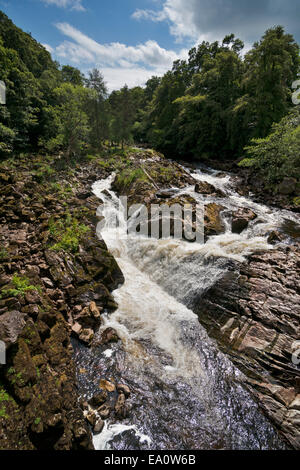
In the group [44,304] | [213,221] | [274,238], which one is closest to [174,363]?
[44,304]

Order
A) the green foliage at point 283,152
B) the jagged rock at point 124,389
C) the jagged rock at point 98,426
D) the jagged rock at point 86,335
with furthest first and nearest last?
the green foliage at point 283,152 < the jagged rock at point 86,335 < the jagged rock at point 124,389 < the jagged rock at point 98,426

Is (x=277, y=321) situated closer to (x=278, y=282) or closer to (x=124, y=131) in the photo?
(x=278, y=282)

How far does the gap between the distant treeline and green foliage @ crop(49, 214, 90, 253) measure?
9.24 m

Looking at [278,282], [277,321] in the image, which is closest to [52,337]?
[277,321]

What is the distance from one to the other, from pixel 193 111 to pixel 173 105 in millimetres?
8722

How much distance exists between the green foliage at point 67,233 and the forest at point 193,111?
9.73 m

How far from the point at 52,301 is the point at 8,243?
8.53 ft

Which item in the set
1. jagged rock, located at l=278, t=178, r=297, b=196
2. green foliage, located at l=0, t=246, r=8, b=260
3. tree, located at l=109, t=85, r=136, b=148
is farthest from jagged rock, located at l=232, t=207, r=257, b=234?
tree, located at l=109, t=85, r=136, b=148

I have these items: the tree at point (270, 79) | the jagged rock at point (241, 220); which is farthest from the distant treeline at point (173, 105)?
the jagged rock at point (241, 220)

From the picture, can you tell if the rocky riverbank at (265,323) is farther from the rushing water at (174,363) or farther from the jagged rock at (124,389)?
the jagged rock at (124,389)

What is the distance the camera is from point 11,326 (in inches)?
144

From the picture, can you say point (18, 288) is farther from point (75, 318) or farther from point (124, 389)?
point (124, 389)

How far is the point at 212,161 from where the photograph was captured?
24031mm

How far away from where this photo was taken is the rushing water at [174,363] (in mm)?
3662
